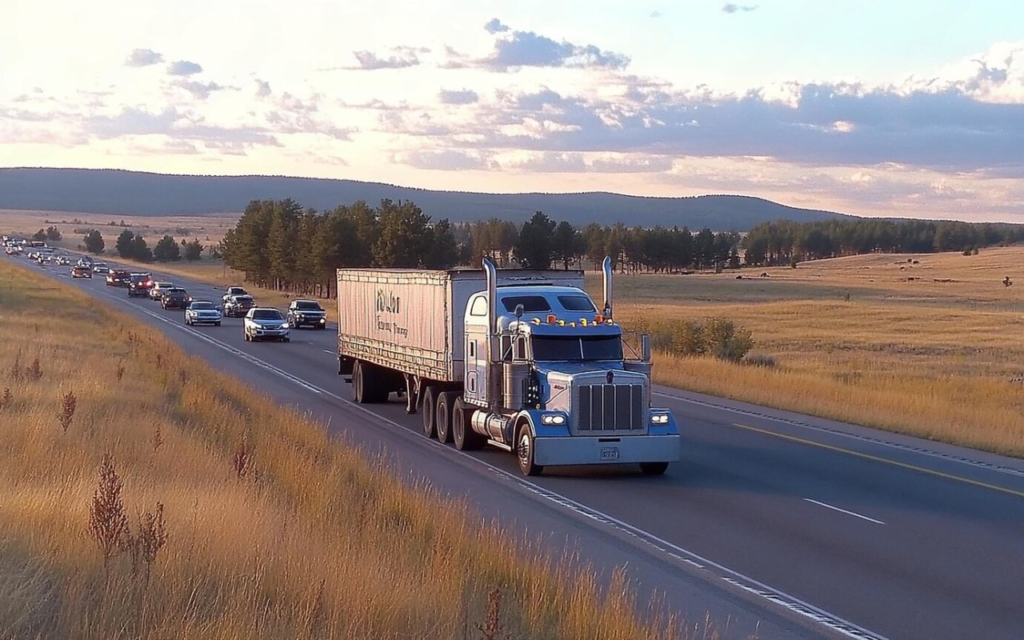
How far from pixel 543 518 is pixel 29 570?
7.60 metres

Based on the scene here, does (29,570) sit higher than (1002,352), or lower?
higher

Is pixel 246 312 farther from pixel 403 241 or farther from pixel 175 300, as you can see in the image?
pixel 403 241

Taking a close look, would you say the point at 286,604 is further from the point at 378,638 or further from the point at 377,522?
the point at 377,522

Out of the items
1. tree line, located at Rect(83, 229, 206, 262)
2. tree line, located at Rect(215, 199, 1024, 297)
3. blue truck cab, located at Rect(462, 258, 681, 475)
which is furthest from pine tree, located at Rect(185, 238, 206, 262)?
blue truck cab, located at Rect(462, 258, 681, 475)

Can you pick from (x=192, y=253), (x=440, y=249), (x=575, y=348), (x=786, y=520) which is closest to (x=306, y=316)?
(x=440, y=249)

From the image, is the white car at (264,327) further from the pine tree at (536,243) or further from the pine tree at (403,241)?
the pine tree at (536,243)

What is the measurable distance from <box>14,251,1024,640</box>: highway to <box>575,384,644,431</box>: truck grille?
796mm

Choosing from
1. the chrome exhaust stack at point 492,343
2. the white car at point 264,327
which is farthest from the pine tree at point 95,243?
the chrome exhaust stack at point 492,343

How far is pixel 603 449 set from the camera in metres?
17.0

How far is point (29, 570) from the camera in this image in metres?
7.24

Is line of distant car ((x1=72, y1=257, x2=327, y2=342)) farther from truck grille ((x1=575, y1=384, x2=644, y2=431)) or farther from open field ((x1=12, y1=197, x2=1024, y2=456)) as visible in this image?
truck grille ((x1=575, y1=384, x2=644, y2=431))

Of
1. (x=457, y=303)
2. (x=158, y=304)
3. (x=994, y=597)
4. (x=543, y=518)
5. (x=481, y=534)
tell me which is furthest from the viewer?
(x=158, y=304)

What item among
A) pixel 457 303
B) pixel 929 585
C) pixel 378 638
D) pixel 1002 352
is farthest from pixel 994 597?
pixel 1002 352

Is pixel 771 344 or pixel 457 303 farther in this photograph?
pixel 771 344
